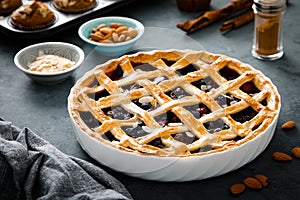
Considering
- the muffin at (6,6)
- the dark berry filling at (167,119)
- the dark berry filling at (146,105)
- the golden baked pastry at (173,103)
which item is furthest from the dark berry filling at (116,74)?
the muffin at (6,6)

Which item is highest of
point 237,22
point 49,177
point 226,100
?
point 49,177

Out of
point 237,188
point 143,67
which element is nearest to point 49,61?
point 143,67

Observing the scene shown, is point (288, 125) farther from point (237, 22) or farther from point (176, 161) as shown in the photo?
point (237, 22)

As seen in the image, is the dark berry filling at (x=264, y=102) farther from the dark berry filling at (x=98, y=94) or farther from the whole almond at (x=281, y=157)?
the dark berry filling at (x=98, y=94)

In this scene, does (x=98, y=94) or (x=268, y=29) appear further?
(x=268, y=29)

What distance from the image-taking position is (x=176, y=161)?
1.60 m

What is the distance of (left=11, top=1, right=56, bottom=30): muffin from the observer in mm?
2346

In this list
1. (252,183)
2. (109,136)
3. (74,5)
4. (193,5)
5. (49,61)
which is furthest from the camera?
(193,5)

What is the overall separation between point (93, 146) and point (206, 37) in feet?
2.96

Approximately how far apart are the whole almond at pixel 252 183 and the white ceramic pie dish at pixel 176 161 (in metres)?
0.06

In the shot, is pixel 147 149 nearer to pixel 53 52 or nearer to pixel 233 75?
pixel 233 75

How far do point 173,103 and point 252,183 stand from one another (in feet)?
1.17

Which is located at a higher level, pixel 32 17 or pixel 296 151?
pixel 32 17

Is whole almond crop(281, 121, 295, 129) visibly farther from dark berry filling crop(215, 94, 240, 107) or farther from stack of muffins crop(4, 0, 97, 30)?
stack of muffins crop(4, 0, 97, 30)
